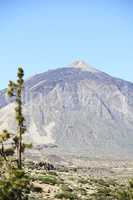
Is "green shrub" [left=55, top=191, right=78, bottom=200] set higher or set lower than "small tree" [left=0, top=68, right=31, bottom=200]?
lower

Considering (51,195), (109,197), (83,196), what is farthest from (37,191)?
(109,197)

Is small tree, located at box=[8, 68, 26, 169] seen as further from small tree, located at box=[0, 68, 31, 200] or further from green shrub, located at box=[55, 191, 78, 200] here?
green shrub, located at box=[55, 191, 78, 200]

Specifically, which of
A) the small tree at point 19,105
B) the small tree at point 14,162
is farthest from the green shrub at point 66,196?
the small tree at point 19,105

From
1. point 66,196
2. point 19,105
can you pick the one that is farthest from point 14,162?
point 66,196

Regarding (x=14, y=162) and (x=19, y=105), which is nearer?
Result: (x=14, y=162)

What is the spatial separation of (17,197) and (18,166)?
1561 millimetres

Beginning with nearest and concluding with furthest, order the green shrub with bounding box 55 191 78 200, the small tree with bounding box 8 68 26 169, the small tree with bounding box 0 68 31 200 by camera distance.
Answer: the small tree with bounding box 0 68 31 200
the small tree with bounding box 8 68 26 169
the green shrub with bounding box 55 191 78 200

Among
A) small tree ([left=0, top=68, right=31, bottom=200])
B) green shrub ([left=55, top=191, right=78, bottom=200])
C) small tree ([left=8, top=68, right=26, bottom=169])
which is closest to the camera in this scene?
small tree ([left=0, top=68, right=31, bottom=200])

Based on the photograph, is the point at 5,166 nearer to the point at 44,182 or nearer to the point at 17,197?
the point at 17,197

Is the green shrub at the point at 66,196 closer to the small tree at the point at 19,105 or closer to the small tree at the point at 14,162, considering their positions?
the small tree at the point at 14,162

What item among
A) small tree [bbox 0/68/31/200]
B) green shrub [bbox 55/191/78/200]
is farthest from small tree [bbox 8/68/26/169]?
green shrub [bbox 55/191/78/200]

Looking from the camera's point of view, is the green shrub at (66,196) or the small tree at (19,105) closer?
the small tree at (19,105)

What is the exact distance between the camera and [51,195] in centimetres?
4253

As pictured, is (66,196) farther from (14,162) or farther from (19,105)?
(19,105)
